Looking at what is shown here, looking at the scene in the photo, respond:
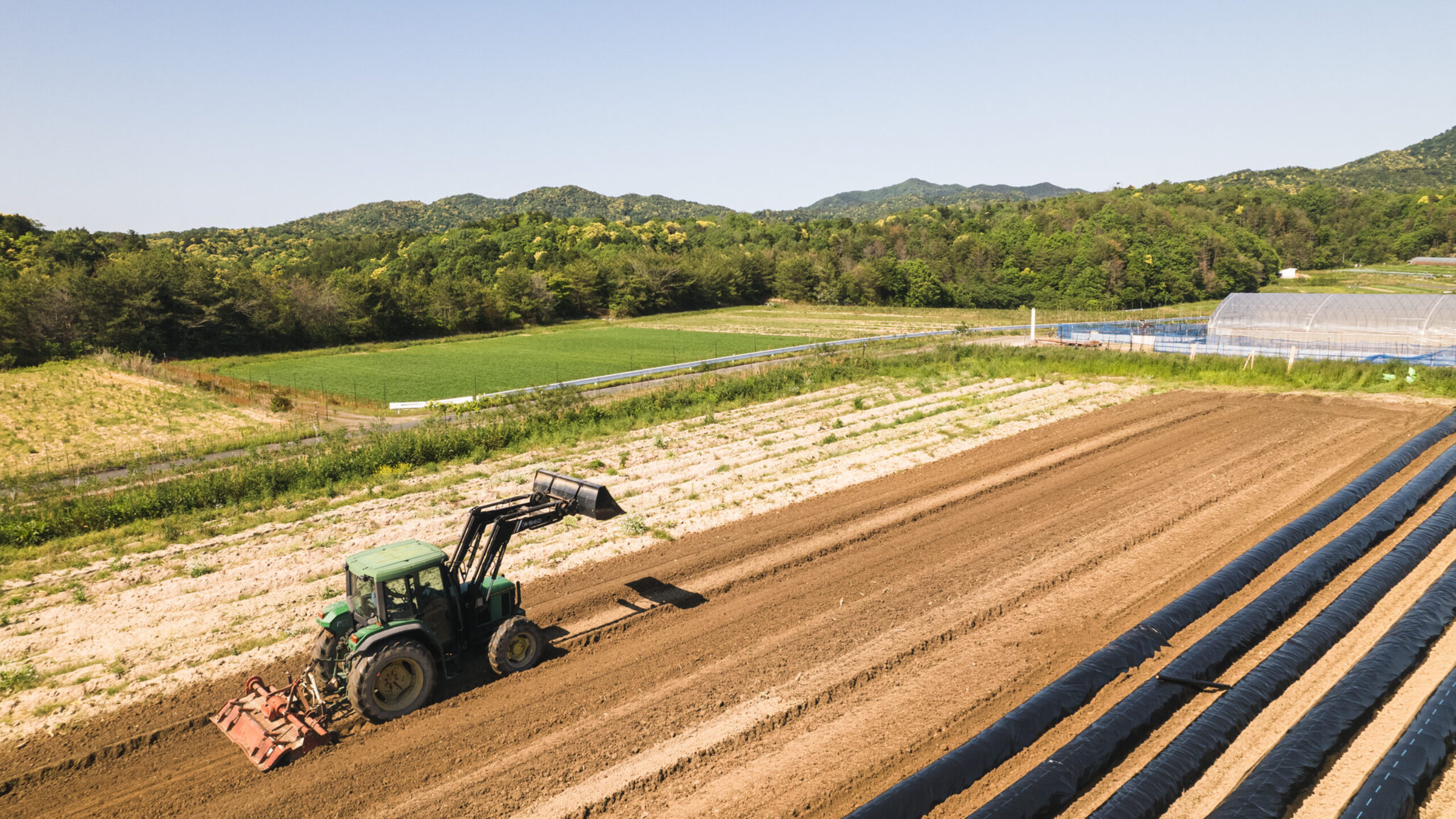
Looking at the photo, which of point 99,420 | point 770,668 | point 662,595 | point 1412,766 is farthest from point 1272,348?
point 99,420

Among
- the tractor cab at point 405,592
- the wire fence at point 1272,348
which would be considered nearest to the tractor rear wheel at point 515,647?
the tractor cab at point 405,592

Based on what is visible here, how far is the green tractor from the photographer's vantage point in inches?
368

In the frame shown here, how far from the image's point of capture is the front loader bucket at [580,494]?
10.3 metres

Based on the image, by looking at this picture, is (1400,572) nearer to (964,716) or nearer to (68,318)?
(964,716)

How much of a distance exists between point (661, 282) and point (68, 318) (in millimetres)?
55385

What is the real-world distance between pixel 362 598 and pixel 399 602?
48 centimetres

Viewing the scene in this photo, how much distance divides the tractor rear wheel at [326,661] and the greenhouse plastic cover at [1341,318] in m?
45.4

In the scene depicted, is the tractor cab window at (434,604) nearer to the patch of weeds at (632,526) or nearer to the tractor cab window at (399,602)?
the tractor cab window at (399,602)

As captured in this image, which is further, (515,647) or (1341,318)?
(1341,318)

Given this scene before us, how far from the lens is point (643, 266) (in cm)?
9319

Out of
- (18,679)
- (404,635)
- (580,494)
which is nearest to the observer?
(404,635)

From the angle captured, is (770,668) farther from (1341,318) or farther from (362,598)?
(1341,318)

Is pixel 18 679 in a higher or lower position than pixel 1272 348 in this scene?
lower

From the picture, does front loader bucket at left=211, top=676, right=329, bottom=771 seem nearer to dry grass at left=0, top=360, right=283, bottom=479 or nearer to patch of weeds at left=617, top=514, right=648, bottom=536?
patch of weeds at left=617, top=514, right=648, bottom=536
